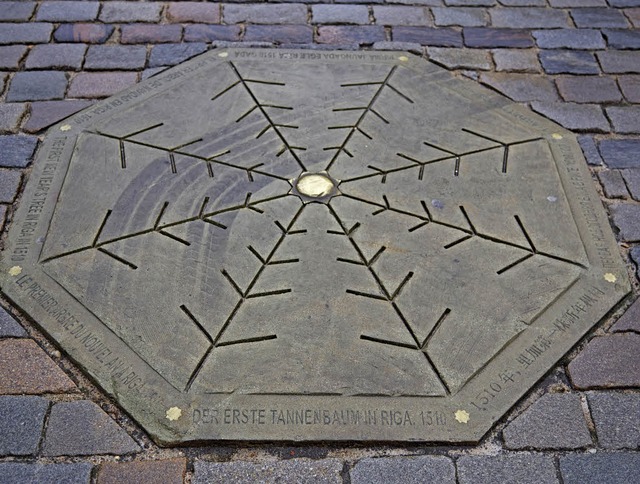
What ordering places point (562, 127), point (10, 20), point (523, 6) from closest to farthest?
point (562, 127) < point (10, 20) < point (523, 6)

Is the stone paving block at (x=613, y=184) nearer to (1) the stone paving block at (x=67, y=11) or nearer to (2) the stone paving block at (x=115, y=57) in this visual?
(2) the stone paving block at (x=115, y=57)

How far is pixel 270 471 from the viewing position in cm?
211

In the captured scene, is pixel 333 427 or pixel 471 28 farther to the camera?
pixel 471 28

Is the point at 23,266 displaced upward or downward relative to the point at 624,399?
upward

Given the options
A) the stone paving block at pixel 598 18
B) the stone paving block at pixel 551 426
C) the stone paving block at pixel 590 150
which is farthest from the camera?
the stone paving block at pixel 598 18

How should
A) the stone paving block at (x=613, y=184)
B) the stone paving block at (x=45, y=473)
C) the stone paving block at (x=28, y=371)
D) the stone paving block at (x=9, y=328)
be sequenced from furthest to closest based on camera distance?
the stone paving block at (x=613, y=184) < the stone paving block at (x=9, y=328) < the stone paving block at (x=28, y=371) < the stone paving block at (x=45, y=473)

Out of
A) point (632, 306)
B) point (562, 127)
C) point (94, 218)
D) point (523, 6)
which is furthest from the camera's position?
point (523, 6)

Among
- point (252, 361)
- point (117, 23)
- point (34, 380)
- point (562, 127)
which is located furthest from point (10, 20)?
point (562, 127)

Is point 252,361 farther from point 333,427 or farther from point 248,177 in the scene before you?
point 248,177

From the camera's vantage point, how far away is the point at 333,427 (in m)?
2.19

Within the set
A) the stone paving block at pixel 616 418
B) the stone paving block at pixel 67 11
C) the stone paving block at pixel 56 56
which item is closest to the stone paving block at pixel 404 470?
the stone paving block at pixel 616 418

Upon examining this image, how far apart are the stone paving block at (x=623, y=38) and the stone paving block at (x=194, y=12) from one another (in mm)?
2186

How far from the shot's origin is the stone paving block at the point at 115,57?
3.68 meters

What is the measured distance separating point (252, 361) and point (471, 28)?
8.41 ft
